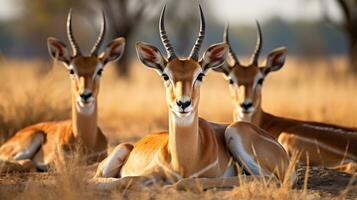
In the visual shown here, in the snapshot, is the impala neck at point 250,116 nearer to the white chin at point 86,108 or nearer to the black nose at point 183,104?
the white chin at point 86,108

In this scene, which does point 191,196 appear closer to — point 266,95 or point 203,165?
point 203,165

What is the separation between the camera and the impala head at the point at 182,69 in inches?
270

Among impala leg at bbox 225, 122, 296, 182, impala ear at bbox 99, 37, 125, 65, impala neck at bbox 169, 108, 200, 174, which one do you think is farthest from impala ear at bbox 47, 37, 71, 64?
impala neck at bbox 169, 108, 200, 174

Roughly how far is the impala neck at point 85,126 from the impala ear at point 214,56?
103 inches

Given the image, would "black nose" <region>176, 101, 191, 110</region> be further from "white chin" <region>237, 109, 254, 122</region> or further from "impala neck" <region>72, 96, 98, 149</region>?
"white chin" <region>237, 109, 254, 122</region>

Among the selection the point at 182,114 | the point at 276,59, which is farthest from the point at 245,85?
the point at 182,114

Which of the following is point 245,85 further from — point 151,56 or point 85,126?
point 151,56

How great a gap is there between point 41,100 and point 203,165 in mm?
5875

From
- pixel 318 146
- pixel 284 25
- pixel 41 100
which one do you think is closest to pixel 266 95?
pixel 41 100

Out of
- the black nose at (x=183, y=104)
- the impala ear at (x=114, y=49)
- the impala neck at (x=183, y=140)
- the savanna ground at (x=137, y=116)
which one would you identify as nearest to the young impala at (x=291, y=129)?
the savanna ground at (x=137, y=116)

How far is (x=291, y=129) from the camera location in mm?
10383

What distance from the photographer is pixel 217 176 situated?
7.31 m

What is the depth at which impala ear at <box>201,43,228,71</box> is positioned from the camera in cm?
762

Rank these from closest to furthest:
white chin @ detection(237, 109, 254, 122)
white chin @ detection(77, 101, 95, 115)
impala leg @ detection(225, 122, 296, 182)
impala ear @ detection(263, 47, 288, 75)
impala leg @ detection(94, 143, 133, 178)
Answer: impala leg @ detection(225, 122, 296, 182) → impala leg @ detection(94, 143, 133, 178) → white chin @ detection(77, 101, 95, 115) → white chin @ detection(237, 109, 254, 122) → impala ear @ detection(263, 47, 288, 75)
